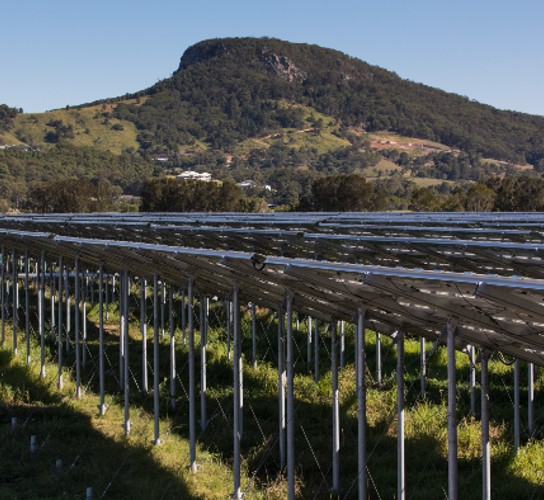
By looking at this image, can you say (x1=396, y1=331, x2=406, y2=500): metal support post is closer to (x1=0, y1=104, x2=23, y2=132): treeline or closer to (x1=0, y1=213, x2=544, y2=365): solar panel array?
(x1=0, y1=213, x2=544, y2=365): solar panel array

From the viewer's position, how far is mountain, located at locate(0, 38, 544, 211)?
15575 centimetres

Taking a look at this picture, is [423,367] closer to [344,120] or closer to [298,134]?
[298,134]

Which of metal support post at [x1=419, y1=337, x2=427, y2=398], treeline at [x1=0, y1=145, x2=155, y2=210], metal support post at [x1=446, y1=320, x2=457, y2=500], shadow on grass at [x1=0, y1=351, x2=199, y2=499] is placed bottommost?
shadow on grass at [x1=0, y1=351, x2=199, y2=499]

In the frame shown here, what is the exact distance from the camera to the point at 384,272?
8.37 metres

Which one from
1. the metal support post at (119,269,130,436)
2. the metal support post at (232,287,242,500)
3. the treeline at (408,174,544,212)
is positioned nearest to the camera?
the metal support post at (232,287,242,500)

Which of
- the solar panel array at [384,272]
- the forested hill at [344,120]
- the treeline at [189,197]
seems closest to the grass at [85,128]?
the forested hill at [344,120]

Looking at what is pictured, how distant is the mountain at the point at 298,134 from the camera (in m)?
156

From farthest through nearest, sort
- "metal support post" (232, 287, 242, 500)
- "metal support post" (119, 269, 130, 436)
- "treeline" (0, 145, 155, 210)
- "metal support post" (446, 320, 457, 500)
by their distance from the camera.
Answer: "treeline" (0, 145, 155, 210)
"metal support post" (119, 269, 130, 436)
"metal support post" (232, 287, 242, 500)
"metal support post" (446, 320, 457, 500)

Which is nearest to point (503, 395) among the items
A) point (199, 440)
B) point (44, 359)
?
point (199, 440)

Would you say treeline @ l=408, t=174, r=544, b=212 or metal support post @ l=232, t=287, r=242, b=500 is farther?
treeline @ l=408, t=174, r=544, b=212

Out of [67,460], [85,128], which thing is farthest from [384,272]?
[85,128]

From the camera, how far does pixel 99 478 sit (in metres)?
13.6

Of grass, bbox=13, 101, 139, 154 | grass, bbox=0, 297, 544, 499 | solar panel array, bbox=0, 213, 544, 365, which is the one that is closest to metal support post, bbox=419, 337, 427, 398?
grass, bbox=0, 297, 544, 499

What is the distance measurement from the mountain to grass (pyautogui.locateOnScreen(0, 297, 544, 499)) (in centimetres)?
11454
